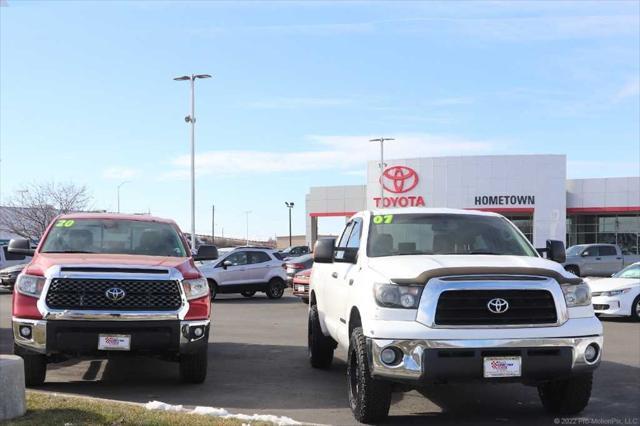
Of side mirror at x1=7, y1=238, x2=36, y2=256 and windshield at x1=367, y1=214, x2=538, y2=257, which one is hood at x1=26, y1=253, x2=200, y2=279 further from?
windshield at x1=367, y1=214, x2=538, y2=257

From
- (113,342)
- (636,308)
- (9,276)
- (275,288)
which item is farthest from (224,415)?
(9,276)

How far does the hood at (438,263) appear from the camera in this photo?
6215 millimetres

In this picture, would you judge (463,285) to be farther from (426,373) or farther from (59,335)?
(59,335)

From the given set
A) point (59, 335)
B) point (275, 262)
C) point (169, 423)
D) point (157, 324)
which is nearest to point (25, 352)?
point (59, 335)

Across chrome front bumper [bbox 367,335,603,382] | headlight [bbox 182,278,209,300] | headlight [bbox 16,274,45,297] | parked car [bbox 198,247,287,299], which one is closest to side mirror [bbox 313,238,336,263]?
headlight [bbox 182,278,209,300]

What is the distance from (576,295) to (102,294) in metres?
4.62

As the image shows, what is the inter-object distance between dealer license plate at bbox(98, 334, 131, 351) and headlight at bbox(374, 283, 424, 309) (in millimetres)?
2837

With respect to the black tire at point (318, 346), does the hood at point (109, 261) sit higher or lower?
higher

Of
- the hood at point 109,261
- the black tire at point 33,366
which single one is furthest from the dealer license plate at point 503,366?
the black tire at point 33,366

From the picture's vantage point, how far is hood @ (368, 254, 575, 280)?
6.21 meters

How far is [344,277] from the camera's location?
7.58 metres

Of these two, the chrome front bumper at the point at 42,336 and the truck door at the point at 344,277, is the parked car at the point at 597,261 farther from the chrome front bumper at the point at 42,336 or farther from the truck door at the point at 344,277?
the chrome front bumper at the point at 42,336

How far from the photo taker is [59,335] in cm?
733

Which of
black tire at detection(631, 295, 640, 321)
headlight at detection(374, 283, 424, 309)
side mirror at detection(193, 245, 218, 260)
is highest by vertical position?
side mirror at detection(193, 245, 218, 260)
